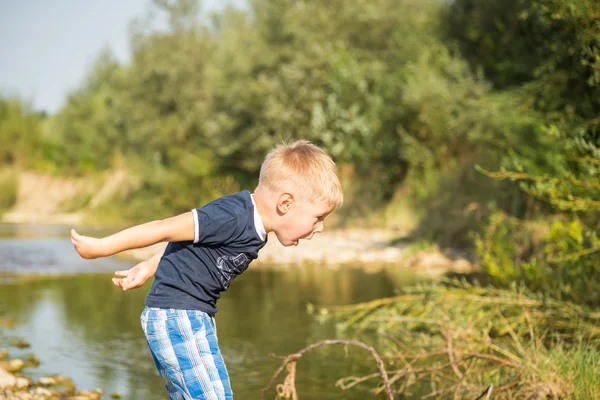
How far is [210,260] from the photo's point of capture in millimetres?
3191

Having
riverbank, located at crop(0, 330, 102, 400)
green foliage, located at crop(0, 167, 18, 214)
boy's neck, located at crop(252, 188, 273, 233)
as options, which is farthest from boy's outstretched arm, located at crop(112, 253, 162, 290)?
green foliage, located at crop(0, 167, 18, 214)

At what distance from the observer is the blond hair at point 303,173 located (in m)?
3.18

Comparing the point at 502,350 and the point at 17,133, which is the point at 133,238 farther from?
the point at 17,133

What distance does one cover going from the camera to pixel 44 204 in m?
35.7

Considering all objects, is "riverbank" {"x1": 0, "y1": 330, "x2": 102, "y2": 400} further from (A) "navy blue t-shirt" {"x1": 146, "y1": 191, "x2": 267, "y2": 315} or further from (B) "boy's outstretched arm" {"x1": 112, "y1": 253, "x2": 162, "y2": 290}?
(A) "navy blue t-shirt" {"x1": 146, "y1": 191, "x2": 267, "y2": 315}

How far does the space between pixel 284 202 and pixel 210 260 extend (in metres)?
0.40

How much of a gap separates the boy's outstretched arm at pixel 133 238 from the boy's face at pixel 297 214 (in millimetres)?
432

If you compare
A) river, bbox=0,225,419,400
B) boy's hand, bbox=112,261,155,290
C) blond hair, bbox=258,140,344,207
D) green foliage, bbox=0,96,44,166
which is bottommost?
→ river, bbox=0,225,419,400

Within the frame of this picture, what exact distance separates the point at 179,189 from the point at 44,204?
11.0 m

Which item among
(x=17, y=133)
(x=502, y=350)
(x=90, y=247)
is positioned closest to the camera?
(x=90, y=247)

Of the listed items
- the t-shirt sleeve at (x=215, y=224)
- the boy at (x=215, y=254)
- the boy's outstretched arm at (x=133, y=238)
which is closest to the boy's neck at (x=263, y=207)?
the boy at (x=215, y=254)

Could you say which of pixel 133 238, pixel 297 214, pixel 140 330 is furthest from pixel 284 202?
pixel 140 330

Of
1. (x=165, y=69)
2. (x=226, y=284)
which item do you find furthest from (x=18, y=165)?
(x=226, y=284)

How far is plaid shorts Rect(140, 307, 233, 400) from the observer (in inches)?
123
